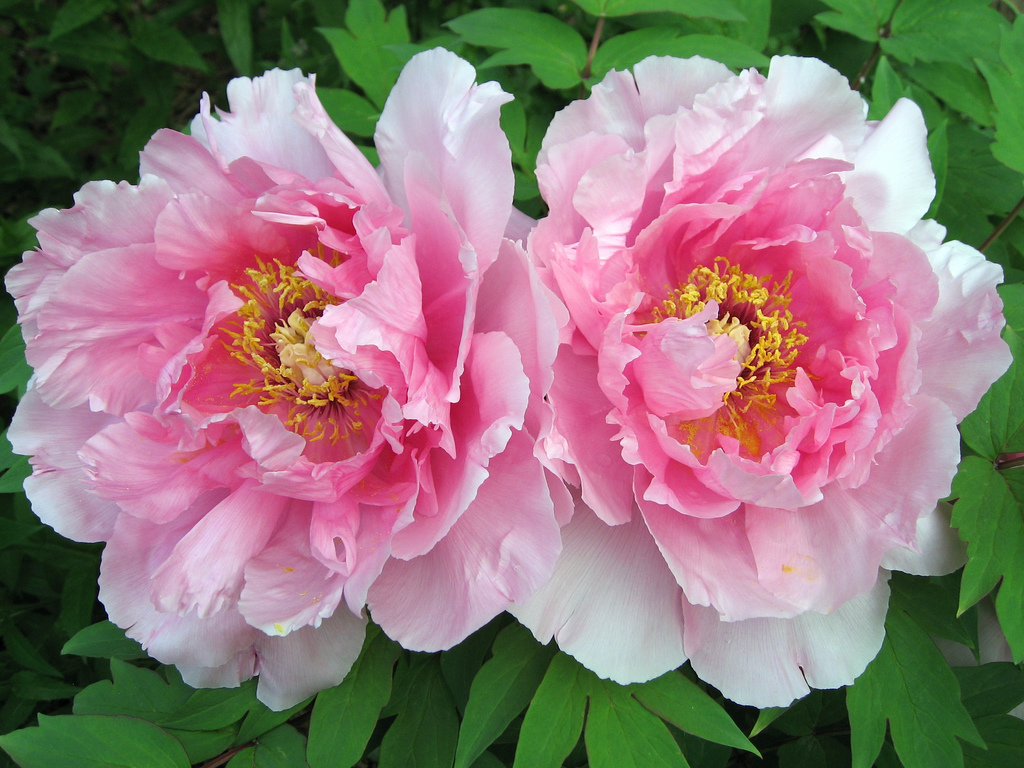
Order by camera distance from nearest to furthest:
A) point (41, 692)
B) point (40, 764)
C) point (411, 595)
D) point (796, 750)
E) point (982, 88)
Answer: point (411, 595) → point (40, 764) → point (796, 750) → point (982, 88) → point (41, 692)

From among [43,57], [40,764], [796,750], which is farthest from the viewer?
[43,57]

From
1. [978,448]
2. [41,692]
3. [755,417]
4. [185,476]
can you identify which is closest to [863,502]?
[755,417]

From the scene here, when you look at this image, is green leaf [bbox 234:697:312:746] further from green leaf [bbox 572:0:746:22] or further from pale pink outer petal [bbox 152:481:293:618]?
green leaf [bbox 572:0:746:22]

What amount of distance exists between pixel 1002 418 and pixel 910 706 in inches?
18.7

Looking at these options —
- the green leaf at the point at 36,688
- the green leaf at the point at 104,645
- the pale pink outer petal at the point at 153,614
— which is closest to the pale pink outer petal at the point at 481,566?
the pale pink outer petal at the point at 153,614

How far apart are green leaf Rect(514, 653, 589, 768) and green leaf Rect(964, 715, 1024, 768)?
67cm

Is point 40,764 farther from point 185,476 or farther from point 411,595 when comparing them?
point 411,595

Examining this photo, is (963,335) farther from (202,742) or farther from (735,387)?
(202,742)

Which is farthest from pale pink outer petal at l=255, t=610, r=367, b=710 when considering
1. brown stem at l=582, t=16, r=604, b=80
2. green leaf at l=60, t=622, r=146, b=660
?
brown stem at l=582, t=16, r=604, b=80

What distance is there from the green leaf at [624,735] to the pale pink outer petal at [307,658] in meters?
0.36

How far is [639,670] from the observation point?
3.36ft

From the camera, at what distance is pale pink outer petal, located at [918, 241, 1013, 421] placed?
1003 mm

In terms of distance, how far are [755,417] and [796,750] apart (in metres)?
0.69

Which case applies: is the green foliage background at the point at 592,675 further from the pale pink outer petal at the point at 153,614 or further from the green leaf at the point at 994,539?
the pale pink outer petal at the point at 153,614
